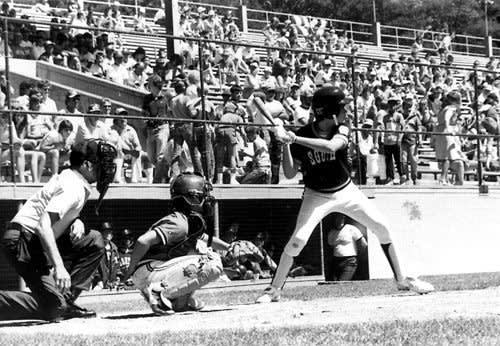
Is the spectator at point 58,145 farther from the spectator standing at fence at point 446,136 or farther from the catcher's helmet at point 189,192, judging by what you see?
the spectator standing at fence at point 446,136

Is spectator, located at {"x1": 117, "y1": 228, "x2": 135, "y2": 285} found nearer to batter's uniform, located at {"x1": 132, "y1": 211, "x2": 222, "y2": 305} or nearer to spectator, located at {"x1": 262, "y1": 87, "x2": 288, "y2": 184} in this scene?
spectator, located at {"x1": 262, "y1": 87, "x2": 288, "y2": 184}

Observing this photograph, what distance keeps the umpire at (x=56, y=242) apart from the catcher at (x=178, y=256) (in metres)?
0.46

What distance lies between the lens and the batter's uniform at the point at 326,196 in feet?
33.1

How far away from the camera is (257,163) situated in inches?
635

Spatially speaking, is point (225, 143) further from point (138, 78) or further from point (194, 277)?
point (194, 277)

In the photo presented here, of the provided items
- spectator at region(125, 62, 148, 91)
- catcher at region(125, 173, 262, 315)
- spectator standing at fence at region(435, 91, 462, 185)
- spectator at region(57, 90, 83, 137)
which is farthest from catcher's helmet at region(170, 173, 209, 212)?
spectator standing at fence at region(435, 91, 462, 185)

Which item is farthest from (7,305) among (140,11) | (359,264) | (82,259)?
(140,11)

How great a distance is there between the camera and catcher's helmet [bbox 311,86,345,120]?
407 inches

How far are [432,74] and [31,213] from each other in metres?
12.5

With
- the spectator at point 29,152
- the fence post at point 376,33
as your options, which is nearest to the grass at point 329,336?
the spectator at point 29,152

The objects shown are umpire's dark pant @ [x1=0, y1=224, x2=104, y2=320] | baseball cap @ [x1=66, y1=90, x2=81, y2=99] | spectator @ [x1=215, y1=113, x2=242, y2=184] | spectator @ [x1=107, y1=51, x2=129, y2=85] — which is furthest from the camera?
spectator @ [x1=107, y1=51, x2=129, y2=85]

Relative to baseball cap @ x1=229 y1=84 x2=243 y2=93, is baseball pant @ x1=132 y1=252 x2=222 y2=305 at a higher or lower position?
lower

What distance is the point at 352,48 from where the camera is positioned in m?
31.5

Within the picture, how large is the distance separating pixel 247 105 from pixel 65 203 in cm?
802
